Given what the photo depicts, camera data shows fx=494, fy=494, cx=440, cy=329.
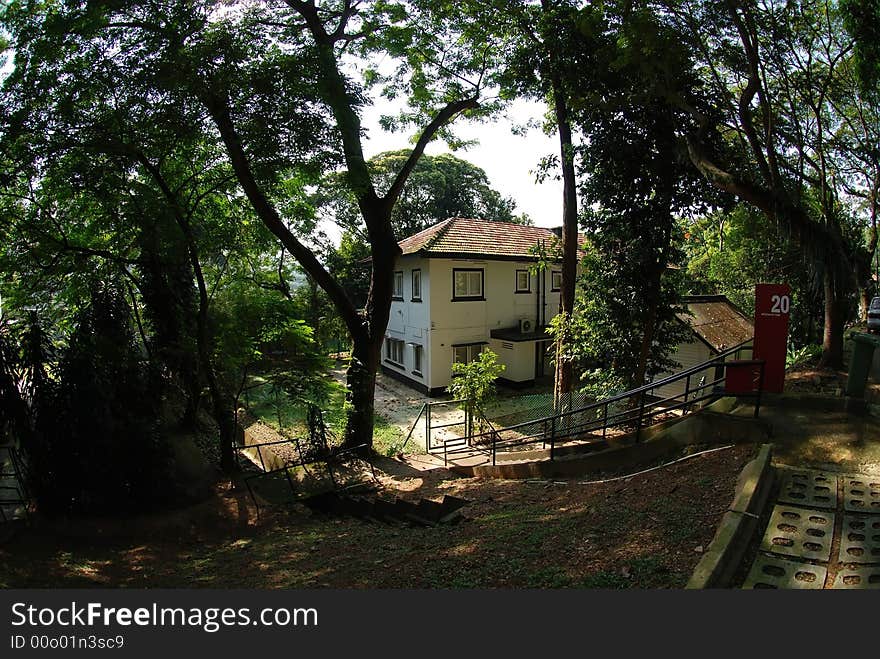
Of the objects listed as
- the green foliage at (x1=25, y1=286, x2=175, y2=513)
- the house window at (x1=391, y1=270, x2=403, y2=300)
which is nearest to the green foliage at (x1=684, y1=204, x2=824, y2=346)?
the green foliage at (x1=25, y1=286, x2=175, y2=513)

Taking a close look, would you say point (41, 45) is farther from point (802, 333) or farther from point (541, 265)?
point (802, 333)

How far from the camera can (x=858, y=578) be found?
3834 mm

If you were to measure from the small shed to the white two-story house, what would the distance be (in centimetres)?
566

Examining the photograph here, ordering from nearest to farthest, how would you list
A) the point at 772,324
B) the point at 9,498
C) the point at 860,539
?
the point at 860,539, the point at 772,324, the point at 9,498

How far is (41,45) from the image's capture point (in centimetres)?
831

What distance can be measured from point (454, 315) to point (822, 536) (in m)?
17.5

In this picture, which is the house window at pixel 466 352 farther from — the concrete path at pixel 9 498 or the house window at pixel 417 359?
the concrete path at pixel 9 498

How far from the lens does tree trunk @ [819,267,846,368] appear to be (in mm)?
9289

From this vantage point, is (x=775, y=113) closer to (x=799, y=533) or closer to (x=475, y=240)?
(x=799, y=533)

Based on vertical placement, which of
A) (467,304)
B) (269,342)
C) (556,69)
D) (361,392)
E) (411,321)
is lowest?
(361,392)

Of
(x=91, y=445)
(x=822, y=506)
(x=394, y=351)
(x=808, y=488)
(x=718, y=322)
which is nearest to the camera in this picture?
(x=822, y=506)

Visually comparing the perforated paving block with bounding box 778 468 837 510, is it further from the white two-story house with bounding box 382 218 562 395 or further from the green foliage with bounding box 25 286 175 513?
the white two-story house with bounding box 382 218 562 395

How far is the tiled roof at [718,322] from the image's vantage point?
48.3 feet

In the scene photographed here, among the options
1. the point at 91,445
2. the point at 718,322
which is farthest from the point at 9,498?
the point at 718,322
